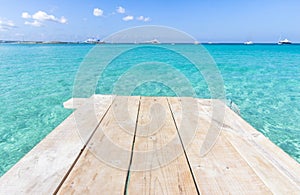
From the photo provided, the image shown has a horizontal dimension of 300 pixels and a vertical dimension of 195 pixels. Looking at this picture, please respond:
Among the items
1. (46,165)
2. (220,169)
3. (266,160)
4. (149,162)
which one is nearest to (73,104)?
(46,165)

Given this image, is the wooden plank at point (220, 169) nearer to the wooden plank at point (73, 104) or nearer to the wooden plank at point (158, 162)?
the wooden plank at point (158, 162)

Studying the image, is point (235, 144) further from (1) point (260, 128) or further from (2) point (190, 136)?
(1) point (260, 128)

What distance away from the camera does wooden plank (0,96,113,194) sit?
1.05 meters

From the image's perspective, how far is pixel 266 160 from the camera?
135 centimetres

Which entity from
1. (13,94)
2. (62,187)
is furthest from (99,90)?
(62,187)

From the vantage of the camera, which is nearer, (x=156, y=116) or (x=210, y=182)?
(x=210, y=182)

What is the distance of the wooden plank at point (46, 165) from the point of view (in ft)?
3.44

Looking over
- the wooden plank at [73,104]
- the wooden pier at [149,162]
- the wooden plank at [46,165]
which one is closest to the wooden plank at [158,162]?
the wooden pier at [149,162]

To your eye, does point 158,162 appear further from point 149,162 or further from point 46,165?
point 46,165

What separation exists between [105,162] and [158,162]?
0.35m

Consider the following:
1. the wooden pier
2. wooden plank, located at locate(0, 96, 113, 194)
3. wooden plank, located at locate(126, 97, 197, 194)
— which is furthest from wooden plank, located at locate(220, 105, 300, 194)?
wooden plank, located at locate(0, 96, 113, 194)

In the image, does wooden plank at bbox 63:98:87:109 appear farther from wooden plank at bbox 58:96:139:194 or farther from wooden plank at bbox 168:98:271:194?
wooden plank at bbox 168:98:271:194

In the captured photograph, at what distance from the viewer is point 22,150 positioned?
2.90 meters

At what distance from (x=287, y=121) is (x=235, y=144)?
3316 millimetres
